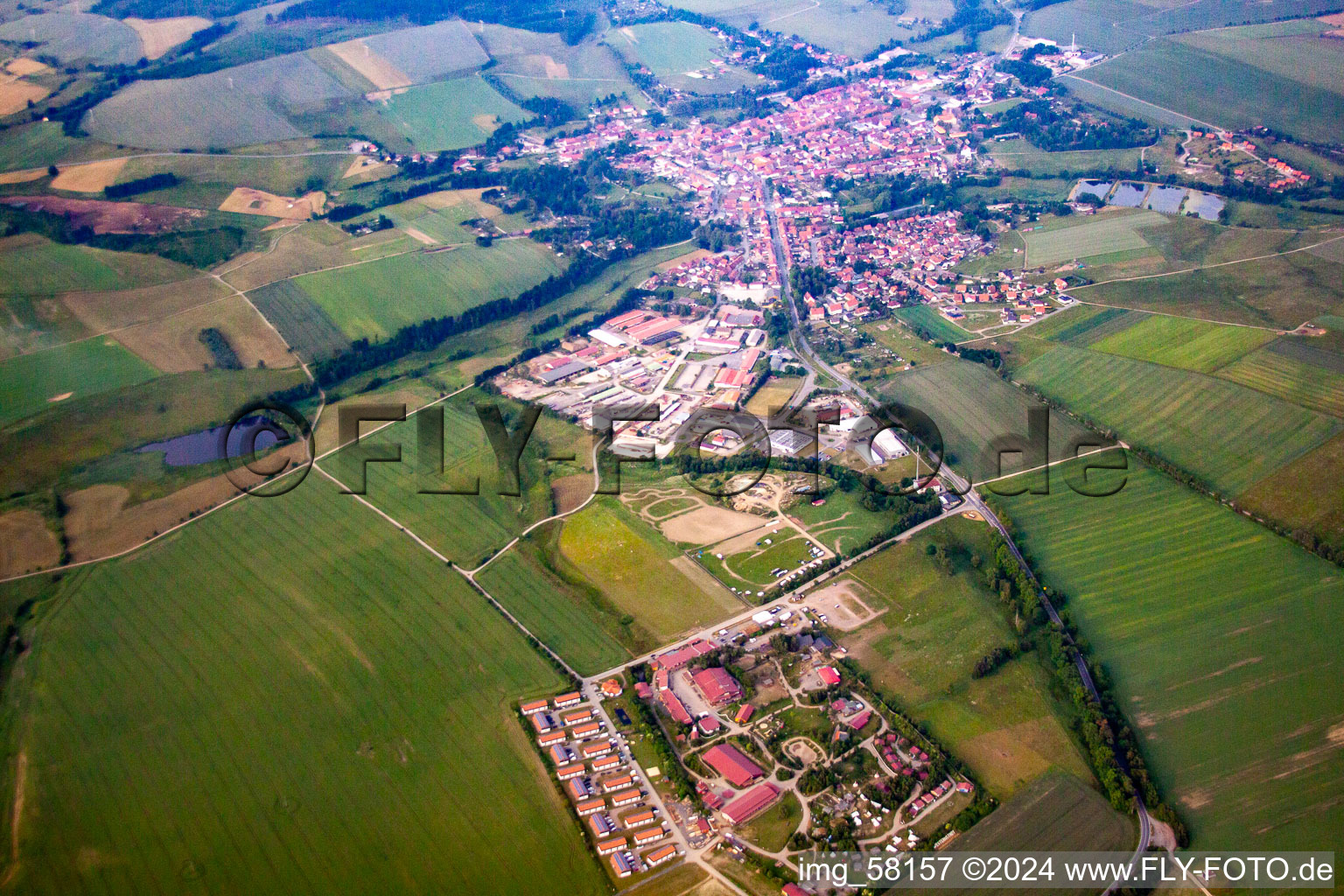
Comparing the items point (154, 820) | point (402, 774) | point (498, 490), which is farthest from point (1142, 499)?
point (154, 820)

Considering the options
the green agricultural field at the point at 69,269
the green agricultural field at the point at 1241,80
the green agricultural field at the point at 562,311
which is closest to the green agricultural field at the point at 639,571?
the green agricultural field at the point at 562,311

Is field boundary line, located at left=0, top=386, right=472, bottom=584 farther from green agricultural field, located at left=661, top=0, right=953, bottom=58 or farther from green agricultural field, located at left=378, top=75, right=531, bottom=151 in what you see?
green agricultural field, located at left=661, top=0, right=953, bottom=58

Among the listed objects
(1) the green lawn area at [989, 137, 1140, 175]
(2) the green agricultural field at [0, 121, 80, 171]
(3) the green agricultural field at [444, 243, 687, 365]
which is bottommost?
(3) the green agricultural field at [444, 243, 687, 365]

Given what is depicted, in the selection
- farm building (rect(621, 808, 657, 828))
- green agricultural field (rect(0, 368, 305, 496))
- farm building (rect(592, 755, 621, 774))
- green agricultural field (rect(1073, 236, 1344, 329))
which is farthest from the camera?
green agricultural field (rect(1073, 236, 1344, 329))

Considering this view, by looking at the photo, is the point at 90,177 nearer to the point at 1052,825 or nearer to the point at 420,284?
the point at 420,284

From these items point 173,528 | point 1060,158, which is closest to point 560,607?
point 173,528

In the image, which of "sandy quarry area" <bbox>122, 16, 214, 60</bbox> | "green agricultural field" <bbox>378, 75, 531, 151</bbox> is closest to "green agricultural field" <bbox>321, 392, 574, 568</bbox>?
"green agricultural field" <bbox>378, 75, 531, 151</bbox>

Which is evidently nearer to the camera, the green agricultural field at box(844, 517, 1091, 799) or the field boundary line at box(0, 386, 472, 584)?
the green agricultural field at box(844, 517, 1091, 799)
